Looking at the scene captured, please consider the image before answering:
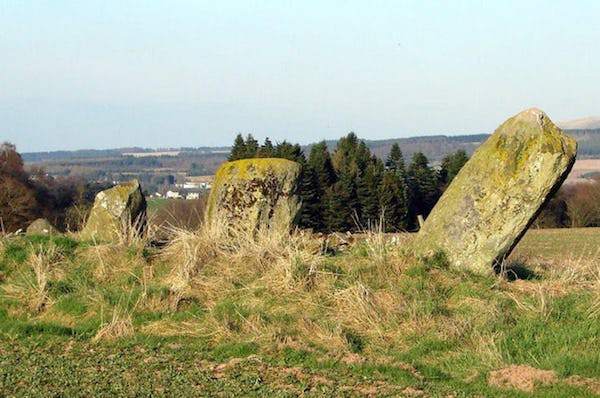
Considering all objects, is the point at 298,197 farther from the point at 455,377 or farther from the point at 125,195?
the point at 455,377

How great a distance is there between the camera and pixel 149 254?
12.5 metres

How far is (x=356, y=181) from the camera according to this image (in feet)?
174

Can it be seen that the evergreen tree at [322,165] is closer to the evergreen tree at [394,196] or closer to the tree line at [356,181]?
the tree line at [356,181]

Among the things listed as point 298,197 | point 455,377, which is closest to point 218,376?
point 455,377

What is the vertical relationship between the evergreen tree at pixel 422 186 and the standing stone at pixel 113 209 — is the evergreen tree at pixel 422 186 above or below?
A: below

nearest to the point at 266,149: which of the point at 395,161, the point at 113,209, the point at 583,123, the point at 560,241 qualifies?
the point at 395,161

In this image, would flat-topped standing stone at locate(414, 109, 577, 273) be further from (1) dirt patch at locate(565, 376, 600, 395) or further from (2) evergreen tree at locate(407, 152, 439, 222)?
(2) evergreen tree at locate(407, 152, 439, 222)

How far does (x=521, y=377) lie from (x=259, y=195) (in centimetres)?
839

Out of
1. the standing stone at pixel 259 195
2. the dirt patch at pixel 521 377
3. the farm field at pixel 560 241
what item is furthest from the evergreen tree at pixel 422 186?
the dirt patch at pixel 521 377

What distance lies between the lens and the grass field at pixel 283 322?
7.57 metres

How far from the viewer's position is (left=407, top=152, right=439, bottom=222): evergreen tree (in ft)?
193

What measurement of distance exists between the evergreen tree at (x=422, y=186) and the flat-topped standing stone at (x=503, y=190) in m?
46.8

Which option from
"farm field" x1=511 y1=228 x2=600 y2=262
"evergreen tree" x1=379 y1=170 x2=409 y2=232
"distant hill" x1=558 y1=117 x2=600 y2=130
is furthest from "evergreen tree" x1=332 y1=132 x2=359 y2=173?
"distant hill" x1=558 y1=117 x2=600 y2=130

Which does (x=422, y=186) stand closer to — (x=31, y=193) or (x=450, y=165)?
(x=450, y=165)
